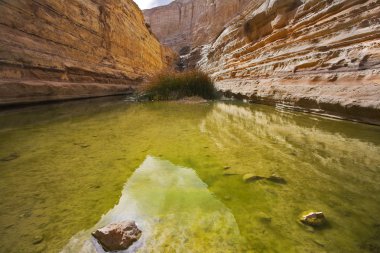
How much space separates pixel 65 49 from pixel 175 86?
3259 millimetres

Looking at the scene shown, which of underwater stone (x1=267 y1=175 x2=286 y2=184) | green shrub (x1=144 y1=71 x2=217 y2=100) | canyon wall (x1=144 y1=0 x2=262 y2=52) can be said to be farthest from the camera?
canyon wall (x1=144 y1=0 x2=262 y2=52)

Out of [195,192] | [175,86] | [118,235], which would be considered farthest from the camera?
[175,86]

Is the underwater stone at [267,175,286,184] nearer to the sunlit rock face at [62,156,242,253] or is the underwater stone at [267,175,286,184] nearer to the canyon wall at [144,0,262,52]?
the sunlit rock face at [62,156,242,253]

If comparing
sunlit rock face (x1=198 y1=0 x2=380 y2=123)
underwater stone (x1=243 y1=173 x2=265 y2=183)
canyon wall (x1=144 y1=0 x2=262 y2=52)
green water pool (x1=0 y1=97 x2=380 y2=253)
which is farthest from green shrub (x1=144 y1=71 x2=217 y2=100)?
canyon wall (x1=144 y1=0 x2=262 y2=52)

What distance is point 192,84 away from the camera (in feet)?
23.3

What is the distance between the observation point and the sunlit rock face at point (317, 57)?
2550 millimetres

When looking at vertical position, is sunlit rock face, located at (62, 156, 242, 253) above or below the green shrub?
below

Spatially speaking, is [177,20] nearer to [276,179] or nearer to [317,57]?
[317,57]

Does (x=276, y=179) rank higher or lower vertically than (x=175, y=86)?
lower

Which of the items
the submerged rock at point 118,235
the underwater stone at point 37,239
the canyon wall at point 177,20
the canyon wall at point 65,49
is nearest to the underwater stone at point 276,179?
the submerged rock at point 118,235

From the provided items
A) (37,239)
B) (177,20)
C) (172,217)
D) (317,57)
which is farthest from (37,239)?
(177,20)

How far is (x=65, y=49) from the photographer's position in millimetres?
6348

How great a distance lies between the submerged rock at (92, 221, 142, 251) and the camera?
0.80 meters

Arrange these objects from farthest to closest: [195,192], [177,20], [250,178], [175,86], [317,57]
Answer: [177,20], [175,86], [317,57], [250,178], [195,192]
